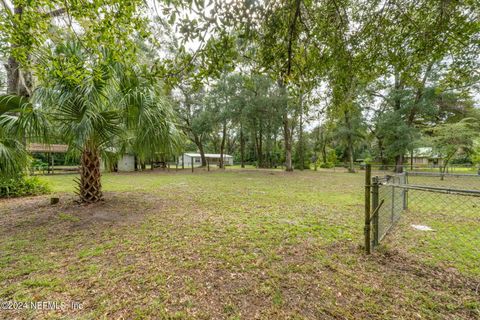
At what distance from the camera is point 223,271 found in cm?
226

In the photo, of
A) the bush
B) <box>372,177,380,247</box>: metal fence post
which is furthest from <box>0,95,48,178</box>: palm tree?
<box>372,177,380,247</box>: metal fence post

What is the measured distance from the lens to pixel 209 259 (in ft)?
8.27

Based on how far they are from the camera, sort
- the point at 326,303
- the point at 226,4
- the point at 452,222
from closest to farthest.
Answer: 1. the point at 326,303
2. the point at 226,4
3. the point at 452,222

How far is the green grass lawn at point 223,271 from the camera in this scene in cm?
170

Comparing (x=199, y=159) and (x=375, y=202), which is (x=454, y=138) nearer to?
(x=375, y=202)

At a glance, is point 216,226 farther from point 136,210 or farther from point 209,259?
point 136,210

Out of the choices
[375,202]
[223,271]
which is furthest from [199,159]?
[375,202]

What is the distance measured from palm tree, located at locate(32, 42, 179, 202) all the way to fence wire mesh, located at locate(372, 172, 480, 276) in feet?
13.4

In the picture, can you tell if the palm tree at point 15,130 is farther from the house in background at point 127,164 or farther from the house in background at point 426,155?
the house in background at point 426,155

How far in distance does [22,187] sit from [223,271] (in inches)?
312

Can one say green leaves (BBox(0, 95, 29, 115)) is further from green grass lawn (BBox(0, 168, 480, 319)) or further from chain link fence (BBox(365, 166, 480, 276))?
chain link fence (BBox(365, 166, 480, 276))

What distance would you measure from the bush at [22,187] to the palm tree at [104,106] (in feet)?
13.1

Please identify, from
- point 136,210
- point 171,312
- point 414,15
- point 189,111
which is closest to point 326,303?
point 171,312

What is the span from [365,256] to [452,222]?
3.06 metres
